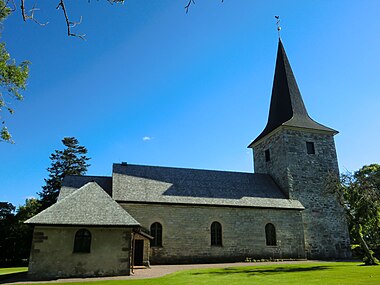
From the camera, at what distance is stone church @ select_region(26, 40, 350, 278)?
14.1 metres

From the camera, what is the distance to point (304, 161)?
25.7 metres

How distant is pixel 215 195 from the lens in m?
22.5

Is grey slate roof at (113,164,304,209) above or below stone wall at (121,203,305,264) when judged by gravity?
above

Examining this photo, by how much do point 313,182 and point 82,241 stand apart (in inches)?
748

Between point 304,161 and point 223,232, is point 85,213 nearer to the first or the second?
point 223,232

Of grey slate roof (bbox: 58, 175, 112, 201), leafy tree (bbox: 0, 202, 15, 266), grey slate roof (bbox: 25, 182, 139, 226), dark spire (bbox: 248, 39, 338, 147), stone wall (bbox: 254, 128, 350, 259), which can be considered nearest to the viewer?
grey slate roof (bbox: 25, 182, 139, 226)

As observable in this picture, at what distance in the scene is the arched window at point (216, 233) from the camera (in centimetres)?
2097

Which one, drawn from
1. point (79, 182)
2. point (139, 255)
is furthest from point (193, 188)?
point (79, 182)

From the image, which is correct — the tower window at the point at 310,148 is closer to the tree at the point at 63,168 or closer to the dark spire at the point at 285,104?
the dark spire at the point at 285,104

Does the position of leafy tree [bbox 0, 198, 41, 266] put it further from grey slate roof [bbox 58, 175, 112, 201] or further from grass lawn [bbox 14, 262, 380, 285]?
grass lawn [bbox 14, 262, 380, 285]

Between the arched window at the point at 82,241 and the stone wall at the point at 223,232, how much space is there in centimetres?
545

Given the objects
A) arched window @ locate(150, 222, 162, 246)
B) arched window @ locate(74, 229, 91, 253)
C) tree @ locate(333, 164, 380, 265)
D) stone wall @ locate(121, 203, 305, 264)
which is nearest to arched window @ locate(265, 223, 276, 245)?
stone wall @ locate(121, 203, 305, 264)

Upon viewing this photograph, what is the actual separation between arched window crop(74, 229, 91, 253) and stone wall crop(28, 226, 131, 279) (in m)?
0.17

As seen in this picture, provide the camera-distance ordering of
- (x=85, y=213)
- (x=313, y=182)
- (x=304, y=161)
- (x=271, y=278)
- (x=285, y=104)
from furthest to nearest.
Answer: (x=285, y=104) → (x=304, y=161) → (x=313, y=182) → (x=85, y=213) → (x=271, y=278)
